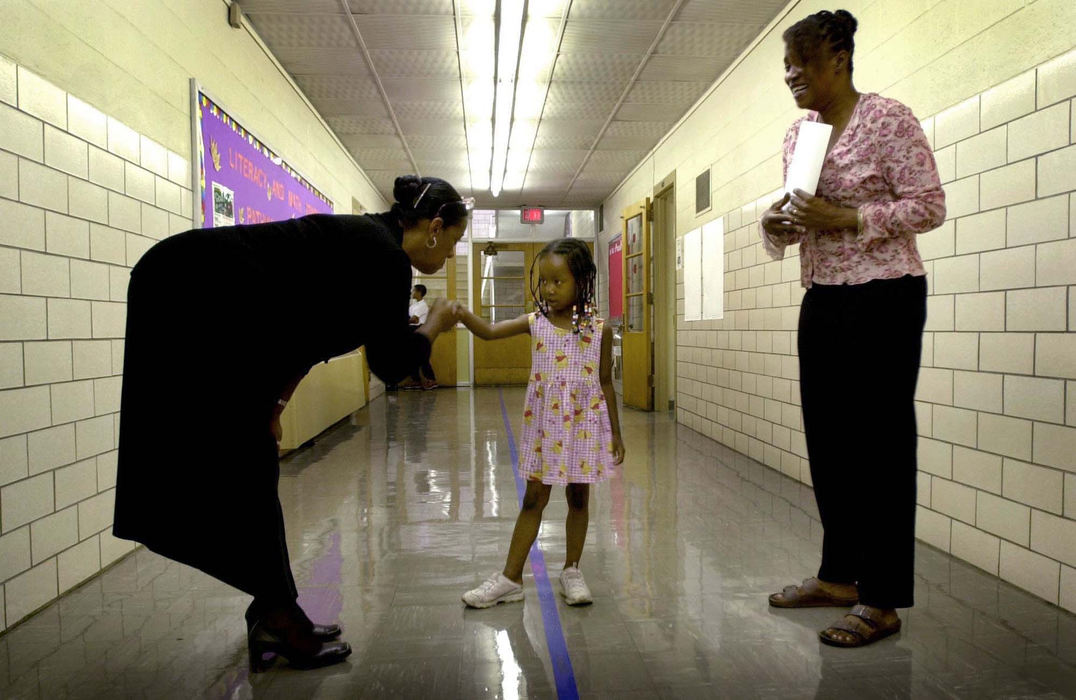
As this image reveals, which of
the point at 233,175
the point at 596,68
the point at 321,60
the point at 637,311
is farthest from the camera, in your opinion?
the point at 637,311

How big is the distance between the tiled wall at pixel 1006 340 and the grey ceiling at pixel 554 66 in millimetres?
2176

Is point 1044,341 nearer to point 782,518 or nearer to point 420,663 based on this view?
point 782,518

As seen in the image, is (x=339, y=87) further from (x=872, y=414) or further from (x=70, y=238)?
(x=872, y=414)

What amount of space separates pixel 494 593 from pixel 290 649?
25.5 inches

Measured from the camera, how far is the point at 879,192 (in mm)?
1844

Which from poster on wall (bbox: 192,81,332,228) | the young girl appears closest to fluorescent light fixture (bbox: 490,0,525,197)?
poster on wall (bbox: 192,81,332,228)

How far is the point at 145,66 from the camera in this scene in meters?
2.86

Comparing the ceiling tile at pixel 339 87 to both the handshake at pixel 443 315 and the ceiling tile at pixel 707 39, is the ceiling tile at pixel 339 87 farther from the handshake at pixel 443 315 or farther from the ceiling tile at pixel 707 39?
the handshake at pixel 443 315

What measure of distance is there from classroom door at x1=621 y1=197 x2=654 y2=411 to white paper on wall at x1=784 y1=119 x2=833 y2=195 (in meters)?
5.07

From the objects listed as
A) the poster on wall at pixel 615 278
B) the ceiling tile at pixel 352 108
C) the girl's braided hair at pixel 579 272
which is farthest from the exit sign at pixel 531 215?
the girl's braided hair at pixel 579 272

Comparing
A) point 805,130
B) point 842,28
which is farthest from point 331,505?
point 842,28

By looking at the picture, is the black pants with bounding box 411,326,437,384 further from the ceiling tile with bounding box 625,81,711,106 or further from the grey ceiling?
the ceiling tile with bounding box 625,81,711,106

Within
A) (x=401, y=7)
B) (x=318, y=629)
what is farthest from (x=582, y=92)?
(x=318, y=629)

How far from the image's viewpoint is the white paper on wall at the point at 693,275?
19.0ft
